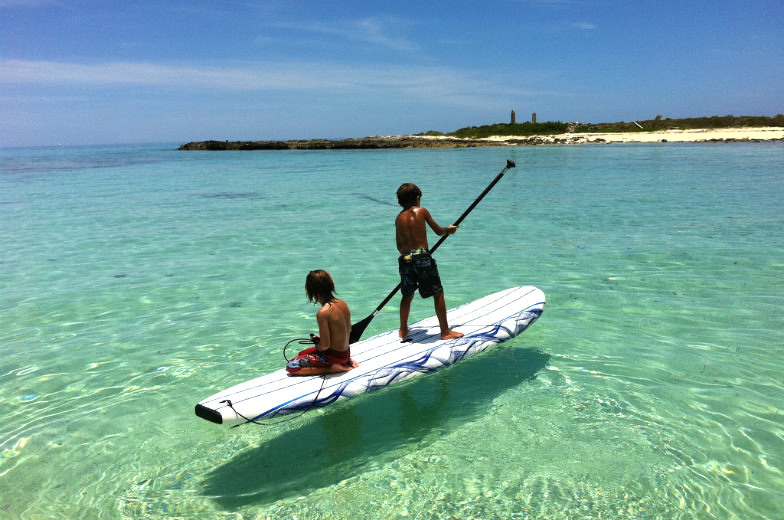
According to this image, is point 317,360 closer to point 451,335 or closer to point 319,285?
point 319,285

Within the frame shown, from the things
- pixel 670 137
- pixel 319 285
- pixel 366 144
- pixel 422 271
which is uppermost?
pixel 366 144

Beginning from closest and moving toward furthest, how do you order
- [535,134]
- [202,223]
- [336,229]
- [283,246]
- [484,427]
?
[484,427] → [283,246] → [336,229] → [202,223] → [535,134]

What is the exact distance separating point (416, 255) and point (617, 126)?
88.9 m

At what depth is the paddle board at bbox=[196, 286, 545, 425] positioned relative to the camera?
452 cm

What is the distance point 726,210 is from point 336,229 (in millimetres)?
12408

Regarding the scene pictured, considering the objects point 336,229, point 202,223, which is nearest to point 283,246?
point 336,229

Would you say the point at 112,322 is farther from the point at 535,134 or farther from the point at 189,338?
the point at 535,134

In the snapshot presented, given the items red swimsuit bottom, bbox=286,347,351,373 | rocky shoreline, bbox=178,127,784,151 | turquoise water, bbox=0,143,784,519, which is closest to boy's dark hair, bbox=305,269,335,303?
red swimsuit bottom, bbox=286,347,351,373

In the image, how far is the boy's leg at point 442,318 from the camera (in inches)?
235

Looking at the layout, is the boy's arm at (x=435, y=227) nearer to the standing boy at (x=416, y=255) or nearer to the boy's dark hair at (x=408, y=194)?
the standing boy at (x=416, y=255)

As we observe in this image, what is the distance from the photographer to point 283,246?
13617 mm

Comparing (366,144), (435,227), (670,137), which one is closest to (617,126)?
(670,137)

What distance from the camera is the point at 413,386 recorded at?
19.8 feet

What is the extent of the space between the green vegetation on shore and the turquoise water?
71.8 meters
